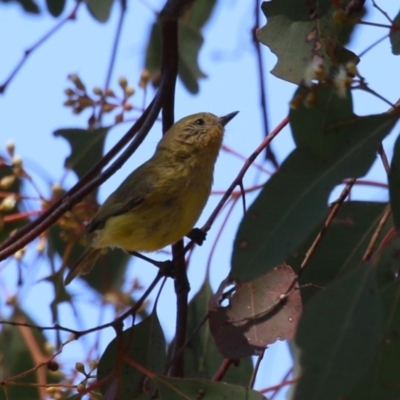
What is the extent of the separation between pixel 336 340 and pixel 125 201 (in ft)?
5.82

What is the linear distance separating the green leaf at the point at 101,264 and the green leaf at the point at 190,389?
4.57 ft

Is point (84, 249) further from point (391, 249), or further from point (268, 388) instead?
point (391, 249)

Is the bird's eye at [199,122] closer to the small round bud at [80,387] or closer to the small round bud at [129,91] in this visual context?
the small round bud at [129,91]

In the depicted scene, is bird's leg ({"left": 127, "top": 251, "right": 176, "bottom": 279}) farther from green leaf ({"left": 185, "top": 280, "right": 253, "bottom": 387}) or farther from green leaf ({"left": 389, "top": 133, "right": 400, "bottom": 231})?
green leaf ({"left": 389, "top": 133, "right": 400, "bottom": 231})

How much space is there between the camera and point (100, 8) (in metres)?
3.69

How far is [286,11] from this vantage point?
97.3 inches

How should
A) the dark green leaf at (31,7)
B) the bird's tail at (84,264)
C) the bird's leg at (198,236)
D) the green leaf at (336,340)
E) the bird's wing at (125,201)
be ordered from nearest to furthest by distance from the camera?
the green leaf at (336,340)
the bird's leg at (198,236)
the bird's wing at (125,201)
the bird's tail at (84,264)
the dark green leaf at (31,7)

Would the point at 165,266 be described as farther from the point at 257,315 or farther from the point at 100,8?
the point at 100,8

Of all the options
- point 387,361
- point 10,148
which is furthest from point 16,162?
point 387,361

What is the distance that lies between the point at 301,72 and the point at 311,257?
1.68 ft

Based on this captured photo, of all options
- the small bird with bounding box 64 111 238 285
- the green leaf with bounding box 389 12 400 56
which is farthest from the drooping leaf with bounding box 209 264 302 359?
the small bird with bounding box 64 111 238 285

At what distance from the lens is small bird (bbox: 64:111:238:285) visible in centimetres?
319

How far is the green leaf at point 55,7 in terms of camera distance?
3.44 metres

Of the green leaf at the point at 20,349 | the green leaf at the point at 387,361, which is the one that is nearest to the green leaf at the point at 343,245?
the green leaf at the point at 387,361
